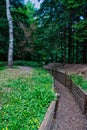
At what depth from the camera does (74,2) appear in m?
13.5

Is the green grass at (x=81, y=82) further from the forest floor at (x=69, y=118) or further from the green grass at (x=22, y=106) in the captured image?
the green grass at (x=22, y=106)

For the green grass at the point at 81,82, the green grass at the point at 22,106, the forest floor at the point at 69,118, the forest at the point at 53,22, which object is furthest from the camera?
the forest at the point at 53,22

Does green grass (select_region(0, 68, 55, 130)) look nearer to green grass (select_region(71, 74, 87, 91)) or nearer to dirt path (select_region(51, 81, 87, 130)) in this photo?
dirt path (select_region(51, 81, 87, 130))

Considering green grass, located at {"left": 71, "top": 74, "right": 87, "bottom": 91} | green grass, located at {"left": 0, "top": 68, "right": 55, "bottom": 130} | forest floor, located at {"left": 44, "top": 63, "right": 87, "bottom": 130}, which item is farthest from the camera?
green grass, located at {"left": 71, "top": 74, "right": 87, "bottom": 91}

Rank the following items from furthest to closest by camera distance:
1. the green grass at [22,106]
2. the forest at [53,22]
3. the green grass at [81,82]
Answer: the forest at [53,22] → the green grass at [81,82] → the green grass at [22,106]

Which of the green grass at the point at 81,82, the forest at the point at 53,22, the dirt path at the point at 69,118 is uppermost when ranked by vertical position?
the forest at the point at 53,22

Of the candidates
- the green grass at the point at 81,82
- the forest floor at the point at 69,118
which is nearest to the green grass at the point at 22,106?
the forest floor at the point at 69,118

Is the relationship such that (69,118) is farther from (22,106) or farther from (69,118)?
(22,106)

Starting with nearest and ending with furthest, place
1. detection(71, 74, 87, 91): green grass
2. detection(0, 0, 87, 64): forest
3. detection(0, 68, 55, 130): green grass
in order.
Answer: detection(0, 68, 55, 130): green grass
detection(71, 74, 87, 91): green grass
detection(0, 0, 87, 64): forest

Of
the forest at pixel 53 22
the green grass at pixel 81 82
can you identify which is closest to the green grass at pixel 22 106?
the green grass at pixel 81 82

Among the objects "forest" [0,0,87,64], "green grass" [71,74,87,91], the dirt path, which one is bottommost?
the dirt path

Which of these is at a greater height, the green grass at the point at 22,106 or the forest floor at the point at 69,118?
the green grass at the point at 22,106

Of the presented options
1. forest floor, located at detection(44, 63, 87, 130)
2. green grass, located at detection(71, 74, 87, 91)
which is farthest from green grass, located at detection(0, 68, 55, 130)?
green grass, located at detection(71, 74, 87, 91)

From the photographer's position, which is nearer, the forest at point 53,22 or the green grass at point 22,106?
the green grass at point 22,106
